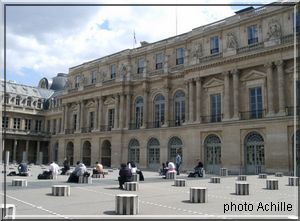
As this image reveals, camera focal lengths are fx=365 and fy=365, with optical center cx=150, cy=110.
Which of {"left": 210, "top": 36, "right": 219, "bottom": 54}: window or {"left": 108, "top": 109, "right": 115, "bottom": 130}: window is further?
{"left": 108, "top": 109, "right": 115, "bottom": 130}: window

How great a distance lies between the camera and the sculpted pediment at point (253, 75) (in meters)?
34.5

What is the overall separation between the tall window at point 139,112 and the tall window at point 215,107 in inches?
431

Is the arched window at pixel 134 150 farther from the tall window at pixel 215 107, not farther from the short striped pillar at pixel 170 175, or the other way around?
the short striped pillar at pixel 170 175

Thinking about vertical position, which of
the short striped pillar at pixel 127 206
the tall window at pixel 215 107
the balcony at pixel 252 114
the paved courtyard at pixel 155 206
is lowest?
the paved courtyard at pixel 155 206

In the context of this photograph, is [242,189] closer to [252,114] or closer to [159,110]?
[252,114]

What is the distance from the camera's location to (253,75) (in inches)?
1385

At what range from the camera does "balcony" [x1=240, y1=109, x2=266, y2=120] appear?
112 feet

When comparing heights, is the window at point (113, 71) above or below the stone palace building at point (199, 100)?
above

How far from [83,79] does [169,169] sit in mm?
32820

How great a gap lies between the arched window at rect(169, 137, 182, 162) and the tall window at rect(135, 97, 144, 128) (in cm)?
629

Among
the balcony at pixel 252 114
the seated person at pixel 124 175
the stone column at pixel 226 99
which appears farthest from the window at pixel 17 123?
the seated person at pixel 124 175

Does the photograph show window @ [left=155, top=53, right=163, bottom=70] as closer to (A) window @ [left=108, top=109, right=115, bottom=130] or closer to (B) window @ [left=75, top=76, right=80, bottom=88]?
(A) window @ [left=108, top=109, right=115, bottom=130]

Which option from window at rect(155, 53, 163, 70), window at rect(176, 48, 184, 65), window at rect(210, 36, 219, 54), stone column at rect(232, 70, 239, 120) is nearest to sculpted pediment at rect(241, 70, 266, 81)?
stone column at rect(232, 70, 239, 120)

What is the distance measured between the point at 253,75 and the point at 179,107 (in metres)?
10.2
